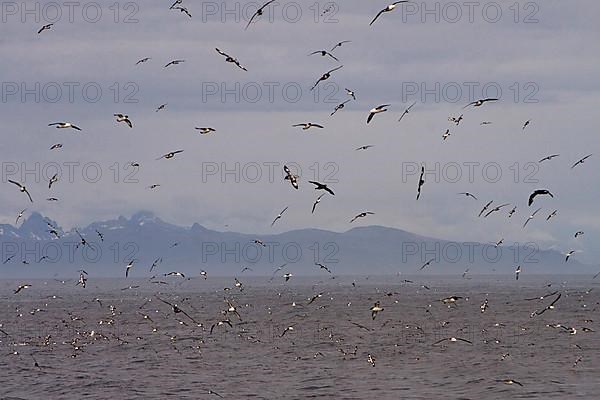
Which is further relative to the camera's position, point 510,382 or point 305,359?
point 305,359

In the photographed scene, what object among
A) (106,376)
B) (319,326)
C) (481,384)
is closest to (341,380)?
(481,384)

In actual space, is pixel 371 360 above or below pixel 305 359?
above

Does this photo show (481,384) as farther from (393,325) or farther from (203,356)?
(393,325)

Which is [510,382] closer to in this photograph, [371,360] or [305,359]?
[371,360]

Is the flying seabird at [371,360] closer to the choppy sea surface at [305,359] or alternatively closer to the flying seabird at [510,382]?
the choppy sea surface at [305,359]

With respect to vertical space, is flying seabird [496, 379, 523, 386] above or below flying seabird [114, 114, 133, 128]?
below

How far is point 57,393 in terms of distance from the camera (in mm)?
47875

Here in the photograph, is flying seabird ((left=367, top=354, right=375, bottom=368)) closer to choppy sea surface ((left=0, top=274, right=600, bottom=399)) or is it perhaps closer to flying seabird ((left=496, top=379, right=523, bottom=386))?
choppy sea surface ((left=0, top=274, right=600, bottom=399))

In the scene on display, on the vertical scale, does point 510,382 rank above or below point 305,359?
above

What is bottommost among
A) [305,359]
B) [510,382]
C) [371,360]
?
[305,359]

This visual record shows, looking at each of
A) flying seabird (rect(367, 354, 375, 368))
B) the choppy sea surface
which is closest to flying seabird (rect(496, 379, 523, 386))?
the choppy sea surface

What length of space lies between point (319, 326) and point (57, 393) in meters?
40.5

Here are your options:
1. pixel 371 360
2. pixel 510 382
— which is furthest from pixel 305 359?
pixel 510 382

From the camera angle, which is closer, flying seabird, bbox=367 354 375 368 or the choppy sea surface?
the choppy sea surface
